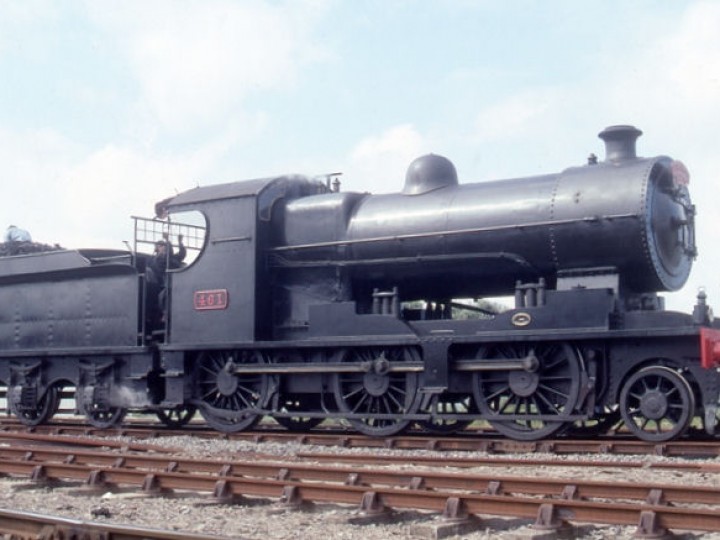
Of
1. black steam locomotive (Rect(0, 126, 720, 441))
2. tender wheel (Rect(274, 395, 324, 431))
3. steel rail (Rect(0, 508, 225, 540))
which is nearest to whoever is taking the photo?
steel rail (Rect(0, 508, 225, 540))

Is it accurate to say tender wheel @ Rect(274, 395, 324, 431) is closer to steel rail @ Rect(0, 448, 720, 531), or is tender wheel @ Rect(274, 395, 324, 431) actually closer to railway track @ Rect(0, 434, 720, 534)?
railway track @ Rect(0, 434, 720, 534)

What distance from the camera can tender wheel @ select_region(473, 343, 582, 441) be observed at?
10969 millimetres

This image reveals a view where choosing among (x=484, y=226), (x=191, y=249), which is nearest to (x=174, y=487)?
(x=484, y=226)

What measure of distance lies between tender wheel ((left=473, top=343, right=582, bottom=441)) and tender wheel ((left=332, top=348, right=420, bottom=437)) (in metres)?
0.92

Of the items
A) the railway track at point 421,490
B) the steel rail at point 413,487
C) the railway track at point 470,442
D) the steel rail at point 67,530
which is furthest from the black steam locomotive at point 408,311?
the steel rail at point 67,530

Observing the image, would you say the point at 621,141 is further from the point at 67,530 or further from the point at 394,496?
the point at 67,530

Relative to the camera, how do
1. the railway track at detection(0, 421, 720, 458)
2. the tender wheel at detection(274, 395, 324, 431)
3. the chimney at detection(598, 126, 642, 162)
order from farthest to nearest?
the tender wheel at detection(274, 395, 324, 431)
the chimney at detection(598, 126, 642, 162)
the railway track at detection(0, 421, 720, 458)

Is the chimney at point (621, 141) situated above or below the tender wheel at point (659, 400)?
above

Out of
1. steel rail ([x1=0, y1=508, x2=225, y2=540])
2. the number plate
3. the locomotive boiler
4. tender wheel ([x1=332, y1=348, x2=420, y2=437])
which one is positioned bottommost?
steel rail ([x1=0, y1=508, x2=225, y2=540])

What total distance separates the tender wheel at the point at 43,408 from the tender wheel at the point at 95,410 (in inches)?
34.8

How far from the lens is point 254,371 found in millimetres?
12984

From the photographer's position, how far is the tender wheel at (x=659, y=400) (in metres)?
10.2

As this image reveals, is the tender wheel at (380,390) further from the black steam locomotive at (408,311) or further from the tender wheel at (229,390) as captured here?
the tender wheel at (229,390)

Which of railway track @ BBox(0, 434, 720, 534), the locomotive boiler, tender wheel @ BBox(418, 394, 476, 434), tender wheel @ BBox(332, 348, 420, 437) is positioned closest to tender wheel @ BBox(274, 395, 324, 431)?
tender wheel @ BBox(332, 348, 420, 437)
